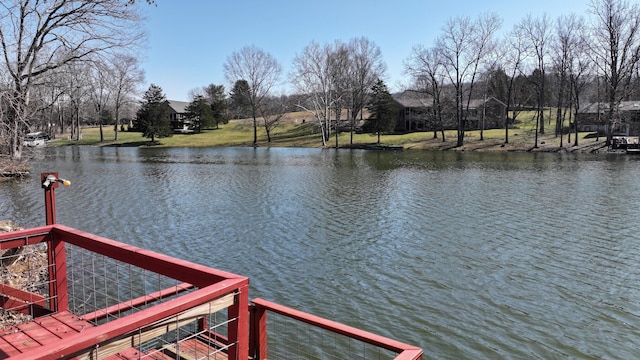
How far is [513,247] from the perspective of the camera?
12.8 metres

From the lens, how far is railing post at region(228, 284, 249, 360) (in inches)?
133

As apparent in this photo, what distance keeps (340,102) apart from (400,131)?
1204 centimetres

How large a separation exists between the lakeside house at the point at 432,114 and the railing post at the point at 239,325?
6557 cm

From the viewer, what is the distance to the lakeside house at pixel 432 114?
6900cm

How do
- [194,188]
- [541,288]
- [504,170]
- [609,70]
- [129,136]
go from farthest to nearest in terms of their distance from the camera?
[129,136] → [609,70] → [504,170] → [194,188] → [541,288]

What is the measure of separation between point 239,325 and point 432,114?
6655 centimetres

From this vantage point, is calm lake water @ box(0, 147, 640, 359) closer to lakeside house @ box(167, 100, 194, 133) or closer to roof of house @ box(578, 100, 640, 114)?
roof of house @ box(578, 100, 640, 114)

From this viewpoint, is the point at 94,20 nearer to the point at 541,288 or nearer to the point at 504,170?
the point at 541,288

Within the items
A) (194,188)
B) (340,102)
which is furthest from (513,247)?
(340,102)

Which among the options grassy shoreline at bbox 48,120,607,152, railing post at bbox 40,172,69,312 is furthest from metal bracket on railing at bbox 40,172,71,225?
grassy shoreline at bbox 48,120,607,152

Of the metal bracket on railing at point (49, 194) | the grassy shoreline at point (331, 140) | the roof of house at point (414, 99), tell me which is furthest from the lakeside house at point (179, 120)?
the metal bracket on railing at point (49, 194)

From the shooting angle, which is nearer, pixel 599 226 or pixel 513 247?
pixel 513 247

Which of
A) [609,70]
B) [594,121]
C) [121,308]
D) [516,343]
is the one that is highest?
[609,70]

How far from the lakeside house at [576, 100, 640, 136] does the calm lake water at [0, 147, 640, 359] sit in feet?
99.1
